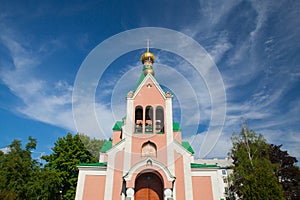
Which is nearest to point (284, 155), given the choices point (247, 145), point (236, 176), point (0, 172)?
point (247, 145)

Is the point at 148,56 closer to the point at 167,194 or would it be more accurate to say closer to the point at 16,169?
the point at 167,194

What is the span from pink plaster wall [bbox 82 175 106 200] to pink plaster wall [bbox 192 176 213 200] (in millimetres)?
7518

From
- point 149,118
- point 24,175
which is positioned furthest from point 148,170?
point 24,175

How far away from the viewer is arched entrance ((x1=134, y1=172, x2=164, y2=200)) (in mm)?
16875

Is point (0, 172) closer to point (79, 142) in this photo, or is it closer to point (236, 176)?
point (79, 142)

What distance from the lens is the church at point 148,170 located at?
16125 mm

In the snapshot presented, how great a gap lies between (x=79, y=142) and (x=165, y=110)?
1699 cm

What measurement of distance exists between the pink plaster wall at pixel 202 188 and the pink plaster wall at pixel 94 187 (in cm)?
752

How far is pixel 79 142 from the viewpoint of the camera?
100 feet

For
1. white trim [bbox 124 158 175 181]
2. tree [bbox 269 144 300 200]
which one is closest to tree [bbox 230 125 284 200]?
tree [bbox 269 144 300 200]

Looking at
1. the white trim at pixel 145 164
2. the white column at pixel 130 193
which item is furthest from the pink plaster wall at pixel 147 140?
the white column at pixel 130 193

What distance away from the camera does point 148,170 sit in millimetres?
16234

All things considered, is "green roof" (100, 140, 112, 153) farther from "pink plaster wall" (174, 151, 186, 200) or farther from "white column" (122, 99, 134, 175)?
"pink plaster wall" (174, 151, 186, 200)

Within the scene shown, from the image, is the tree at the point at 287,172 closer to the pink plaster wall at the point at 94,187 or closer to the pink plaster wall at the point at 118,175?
the pink plaster wall at the point at 118,175
